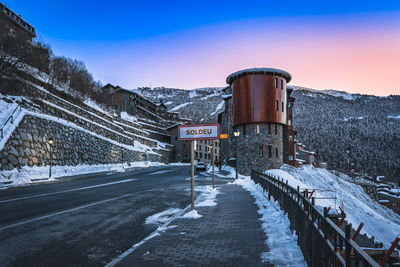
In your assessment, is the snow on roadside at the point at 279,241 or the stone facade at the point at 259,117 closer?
the snow on roadside at the point at 279,241

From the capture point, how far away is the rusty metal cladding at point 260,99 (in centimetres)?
3309

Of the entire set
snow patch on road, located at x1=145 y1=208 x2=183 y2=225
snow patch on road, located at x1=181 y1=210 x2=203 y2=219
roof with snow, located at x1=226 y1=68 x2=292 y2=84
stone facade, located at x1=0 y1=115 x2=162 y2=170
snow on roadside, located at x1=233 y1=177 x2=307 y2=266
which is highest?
roof with snow, located at x1=226 y1=68 x2=292 y2=84

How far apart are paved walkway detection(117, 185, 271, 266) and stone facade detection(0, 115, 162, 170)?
58.6 ft

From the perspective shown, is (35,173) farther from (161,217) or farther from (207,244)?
(207,244)

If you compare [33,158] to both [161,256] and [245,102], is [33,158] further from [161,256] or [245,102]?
[245,102]

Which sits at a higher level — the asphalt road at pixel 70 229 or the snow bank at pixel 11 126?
the snow bank at pixel 11 126

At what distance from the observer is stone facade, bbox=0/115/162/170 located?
19984 millimetres

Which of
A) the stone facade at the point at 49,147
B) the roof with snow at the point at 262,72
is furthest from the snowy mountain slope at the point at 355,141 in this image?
the stone facade at the point at 49,147

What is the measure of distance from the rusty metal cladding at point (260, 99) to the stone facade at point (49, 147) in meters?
19.5

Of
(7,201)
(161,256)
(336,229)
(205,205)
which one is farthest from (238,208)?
(7,201)

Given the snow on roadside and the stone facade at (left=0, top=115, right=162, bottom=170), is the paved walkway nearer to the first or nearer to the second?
the snow on roadside

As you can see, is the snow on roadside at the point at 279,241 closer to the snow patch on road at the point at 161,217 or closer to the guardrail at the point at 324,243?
the guardrail at the point at 324,243

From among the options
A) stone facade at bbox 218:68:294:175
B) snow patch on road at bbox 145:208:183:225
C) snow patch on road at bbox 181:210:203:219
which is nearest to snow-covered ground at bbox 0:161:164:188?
snow patch on road at bbox 145:208:183:225

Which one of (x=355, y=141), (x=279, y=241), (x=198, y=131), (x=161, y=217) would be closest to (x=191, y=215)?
(x=161, y=217)
